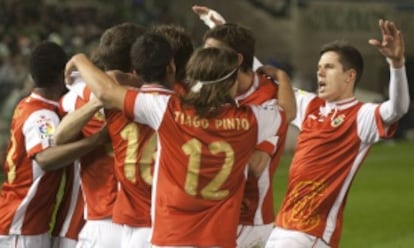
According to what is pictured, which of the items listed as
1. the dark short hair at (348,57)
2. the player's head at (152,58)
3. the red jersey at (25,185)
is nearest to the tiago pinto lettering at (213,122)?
the player's head at (152,58)

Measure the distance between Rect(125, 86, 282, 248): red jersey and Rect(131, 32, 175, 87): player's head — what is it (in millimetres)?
133

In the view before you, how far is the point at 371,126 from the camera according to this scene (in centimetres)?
888

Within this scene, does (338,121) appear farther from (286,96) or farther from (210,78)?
(210,78)

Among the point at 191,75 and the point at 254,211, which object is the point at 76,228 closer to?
the point at 254,211

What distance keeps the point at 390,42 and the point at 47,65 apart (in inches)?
88.2

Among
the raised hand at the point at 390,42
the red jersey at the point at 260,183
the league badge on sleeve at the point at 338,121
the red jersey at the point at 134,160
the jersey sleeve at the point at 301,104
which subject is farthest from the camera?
the jersey sleeve at the point at 301,104

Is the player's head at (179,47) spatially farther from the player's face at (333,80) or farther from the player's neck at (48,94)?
the player's face at (333,80)

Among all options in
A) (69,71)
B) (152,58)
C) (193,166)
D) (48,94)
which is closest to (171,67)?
(152,58)

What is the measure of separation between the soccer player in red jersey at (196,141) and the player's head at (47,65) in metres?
0.96

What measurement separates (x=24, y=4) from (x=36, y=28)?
51.8 inches

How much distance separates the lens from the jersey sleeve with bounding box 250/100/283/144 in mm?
7625

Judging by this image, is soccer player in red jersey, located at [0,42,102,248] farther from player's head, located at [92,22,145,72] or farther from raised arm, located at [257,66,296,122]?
raised arm, located at [257,66,296,122]

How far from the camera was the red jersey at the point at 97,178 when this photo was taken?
322 inches

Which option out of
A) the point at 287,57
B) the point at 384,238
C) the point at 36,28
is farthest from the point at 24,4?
the point at 384,238
